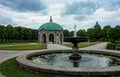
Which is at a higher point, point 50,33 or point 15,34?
point 50,33

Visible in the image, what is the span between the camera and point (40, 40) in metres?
52.8

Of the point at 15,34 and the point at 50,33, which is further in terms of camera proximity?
the point at 15,34

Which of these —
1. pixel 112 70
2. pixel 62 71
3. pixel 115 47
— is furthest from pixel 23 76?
pixel 115 47

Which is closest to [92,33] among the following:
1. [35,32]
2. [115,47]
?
[35,32]

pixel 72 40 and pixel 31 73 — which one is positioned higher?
pixel 72 40

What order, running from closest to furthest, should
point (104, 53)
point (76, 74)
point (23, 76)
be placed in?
point (76, 74) → point (23, 76) → point (104, 53)

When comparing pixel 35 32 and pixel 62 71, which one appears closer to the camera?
pixel 62 71

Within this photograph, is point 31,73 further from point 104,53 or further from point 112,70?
point 104,53

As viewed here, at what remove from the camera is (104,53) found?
1759 centimetres

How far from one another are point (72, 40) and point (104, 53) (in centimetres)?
534

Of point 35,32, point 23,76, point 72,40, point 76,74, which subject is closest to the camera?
point 76,74

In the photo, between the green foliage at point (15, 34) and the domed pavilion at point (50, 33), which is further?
the green foliage at point (15, 34)

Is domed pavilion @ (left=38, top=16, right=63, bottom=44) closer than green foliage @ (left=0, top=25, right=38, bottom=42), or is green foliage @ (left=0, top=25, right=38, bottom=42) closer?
domed pavilion @ (left=38, top=16, right=63, bottom=44)

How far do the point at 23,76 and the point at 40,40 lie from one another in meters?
44.8
